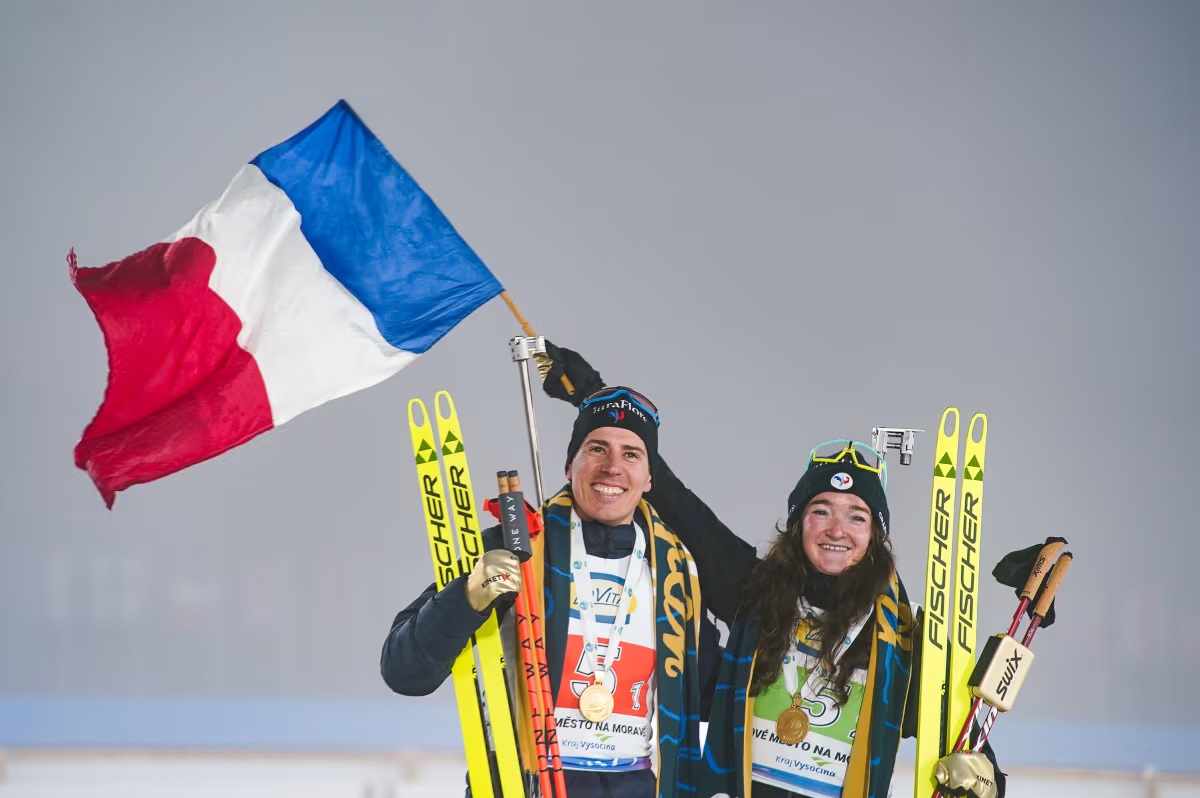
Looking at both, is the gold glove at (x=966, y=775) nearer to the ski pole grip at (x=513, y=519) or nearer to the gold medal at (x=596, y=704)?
the gold medal at (x=596, y=704)

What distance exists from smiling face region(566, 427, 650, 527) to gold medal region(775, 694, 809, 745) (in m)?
0.56

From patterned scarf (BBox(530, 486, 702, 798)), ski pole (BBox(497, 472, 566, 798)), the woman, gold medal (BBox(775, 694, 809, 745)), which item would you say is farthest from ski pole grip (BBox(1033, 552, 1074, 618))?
ski pole (BBox(497, 472, 566, 798))

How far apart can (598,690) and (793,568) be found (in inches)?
21.0

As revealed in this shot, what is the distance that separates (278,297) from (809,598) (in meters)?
1.49

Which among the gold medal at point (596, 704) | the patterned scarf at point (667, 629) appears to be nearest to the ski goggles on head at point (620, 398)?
the patterned scarf at point (667, 629)

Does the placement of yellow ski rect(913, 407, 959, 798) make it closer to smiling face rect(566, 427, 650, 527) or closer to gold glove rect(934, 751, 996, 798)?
gold glove rect(934, 751, 996, 798)

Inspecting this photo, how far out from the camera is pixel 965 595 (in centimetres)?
268

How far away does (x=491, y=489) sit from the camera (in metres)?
6.07

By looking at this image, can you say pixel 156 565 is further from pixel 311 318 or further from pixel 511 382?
pixel 311 318

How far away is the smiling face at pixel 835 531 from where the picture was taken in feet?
8.65

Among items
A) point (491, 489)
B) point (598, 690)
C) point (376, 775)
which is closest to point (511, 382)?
point (491, 489)

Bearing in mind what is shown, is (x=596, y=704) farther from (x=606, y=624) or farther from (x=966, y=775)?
(x=966, y=775)

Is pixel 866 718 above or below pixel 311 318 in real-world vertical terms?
below

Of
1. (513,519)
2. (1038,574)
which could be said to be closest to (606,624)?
(513,519)
